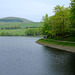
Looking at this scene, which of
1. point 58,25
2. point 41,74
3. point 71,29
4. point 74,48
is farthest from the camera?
point 58,25

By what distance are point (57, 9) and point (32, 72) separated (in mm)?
52013

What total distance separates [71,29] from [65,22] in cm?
1134

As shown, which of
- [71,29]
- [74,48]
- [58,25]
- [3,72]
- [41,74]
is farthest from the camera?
[58,25]

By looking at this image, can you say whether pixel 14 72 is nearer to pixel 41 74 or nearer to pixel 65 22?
pixel 41 74

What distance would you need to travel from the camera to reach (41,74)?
2233cm

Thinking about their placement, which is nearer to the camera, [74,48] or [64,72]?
[64,72]

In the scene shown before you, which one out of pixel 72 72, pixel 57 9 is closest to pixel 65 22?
pixel 57 9

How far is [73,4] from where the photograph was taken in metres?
50.1

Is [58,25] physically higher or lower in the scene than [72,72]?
higher

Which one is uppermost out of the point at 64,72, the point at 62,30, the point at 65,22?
the point at 65,22

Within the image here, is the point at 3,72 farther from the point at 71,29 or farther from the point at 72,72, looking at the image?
the point at 71,29

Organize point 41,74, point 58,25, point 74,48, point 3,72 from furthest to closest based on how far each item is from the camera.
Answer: point 58,25, point 74,48, point 3,72, point 41,74

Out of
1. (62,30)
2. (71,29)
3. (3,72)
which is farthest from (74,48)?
(3,72)

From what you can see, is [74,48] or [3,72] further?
[74,48]
